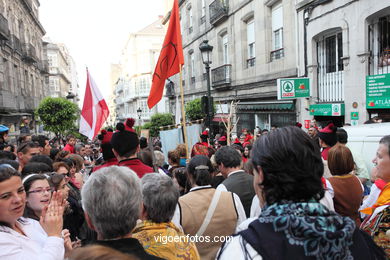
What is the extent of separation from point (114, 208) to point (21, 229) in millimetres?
1048

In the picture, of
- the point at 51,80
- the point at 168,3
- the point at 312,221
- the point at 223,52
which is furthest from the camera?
the point at 51,80

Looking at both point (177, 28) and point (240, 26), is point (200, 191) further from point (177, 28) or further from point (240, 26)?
point (240, 26)

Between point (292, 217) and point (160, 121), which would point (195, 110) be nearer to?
point (160, 121)

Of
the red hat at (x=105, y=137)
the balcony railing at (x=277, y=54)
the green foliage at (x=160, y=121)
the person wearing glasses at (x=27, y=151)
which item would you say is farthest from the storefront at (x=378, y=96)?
the green foliage at (x=160, y=121)

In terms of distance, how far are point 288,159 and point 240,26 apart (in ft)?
50.7

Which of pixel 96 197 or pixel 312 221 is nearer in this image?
pixel 312 221

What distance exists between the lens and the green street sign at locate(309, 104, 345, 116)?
9.56m

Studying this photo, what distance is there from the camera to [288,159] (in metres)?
1.28

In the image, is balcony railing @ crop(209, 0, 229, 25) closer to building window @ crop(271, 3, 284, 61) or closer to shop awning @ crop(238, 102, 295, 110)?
building window @ crop(271, 3, 284, 61)

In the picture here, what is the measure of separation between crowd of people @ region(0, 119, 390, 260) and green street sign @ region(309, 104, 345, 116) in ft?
22.5

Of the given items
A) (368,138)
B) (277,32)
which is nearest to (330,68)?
(277,32)

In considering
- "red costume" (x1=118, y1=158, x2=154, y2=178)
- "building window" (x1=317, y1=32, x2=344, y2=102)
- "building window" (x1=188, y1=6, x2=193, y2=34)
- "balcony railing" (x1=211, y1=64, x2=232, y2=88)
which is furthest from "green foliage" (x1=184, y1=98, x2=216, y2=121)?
"red costume" (x1=118, y1=158, x2=154, y2=178)

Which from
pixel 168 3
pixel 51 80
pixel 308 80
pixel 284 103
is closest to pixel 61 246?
pixel 308 80

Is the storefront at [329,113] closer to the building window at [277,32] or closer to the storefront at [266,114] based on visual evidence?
the storefront at [266,114]
